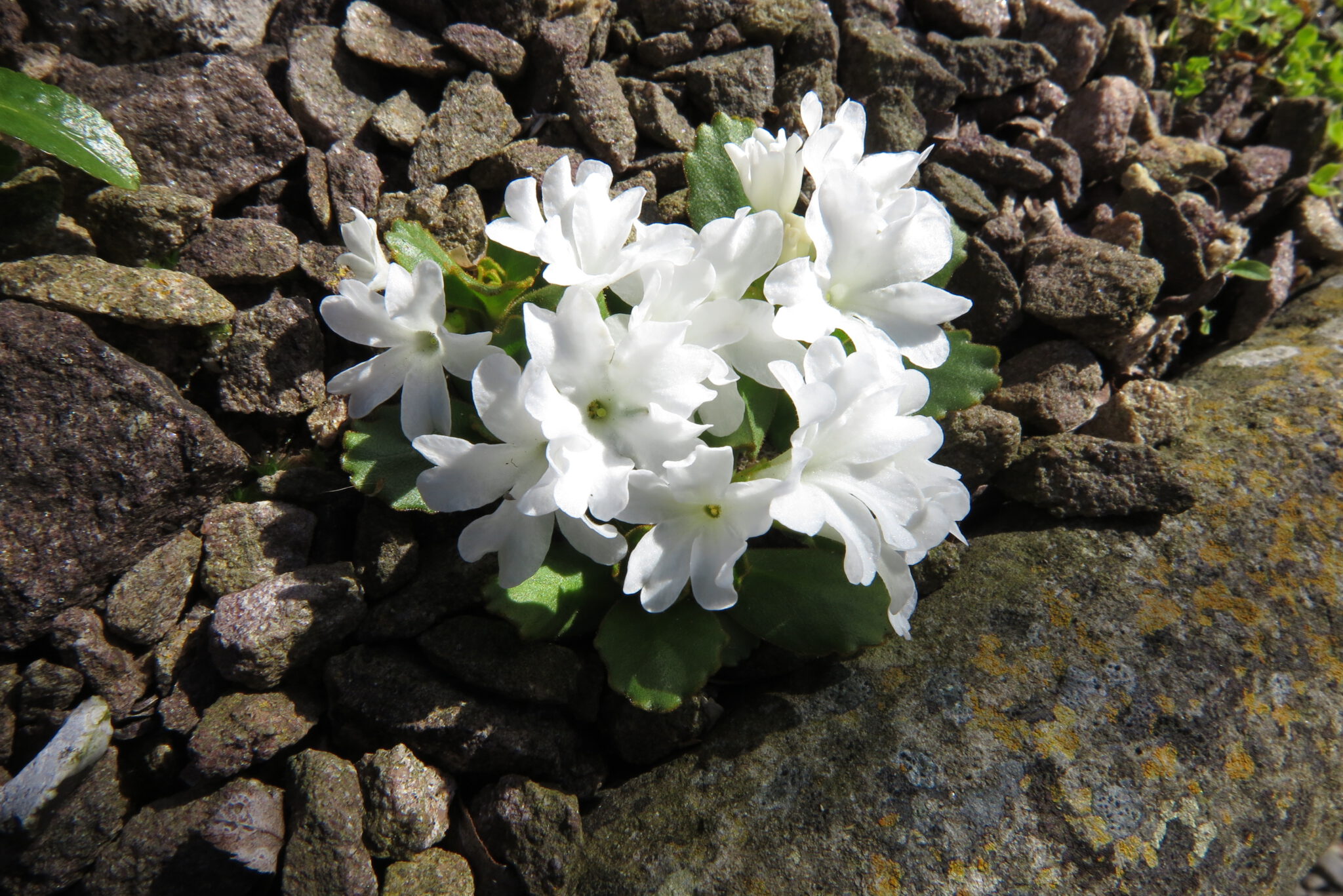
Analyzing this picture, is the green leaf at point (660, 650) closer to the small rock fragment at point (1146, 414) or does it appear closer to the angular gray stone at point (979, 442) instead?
the angular gray stone at point (979, 442)

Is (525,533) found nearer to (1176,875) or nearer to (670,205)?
(670,205)

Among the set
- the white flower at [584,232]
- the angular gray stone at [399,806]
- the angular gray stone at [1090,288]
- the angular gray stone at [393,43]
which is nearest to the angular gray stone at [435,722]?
the angular gray stone at [399,806]

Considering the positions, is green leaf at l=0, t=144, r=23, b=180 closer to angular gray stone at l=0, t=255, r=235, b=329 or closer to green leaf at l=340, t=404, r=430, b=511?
angular gray stone at l=0, t=255, r=235, b=329

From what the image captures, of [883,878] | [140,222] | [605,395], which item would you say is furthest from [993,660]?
[140,222]

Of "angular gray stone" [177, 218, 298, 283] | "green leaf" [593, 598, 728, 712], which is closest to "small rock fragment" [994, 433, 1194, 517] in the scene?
"green leaf" [593, 598, 728, 712]

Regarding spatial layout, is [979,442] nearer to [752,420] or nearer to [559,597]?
[752,420]
